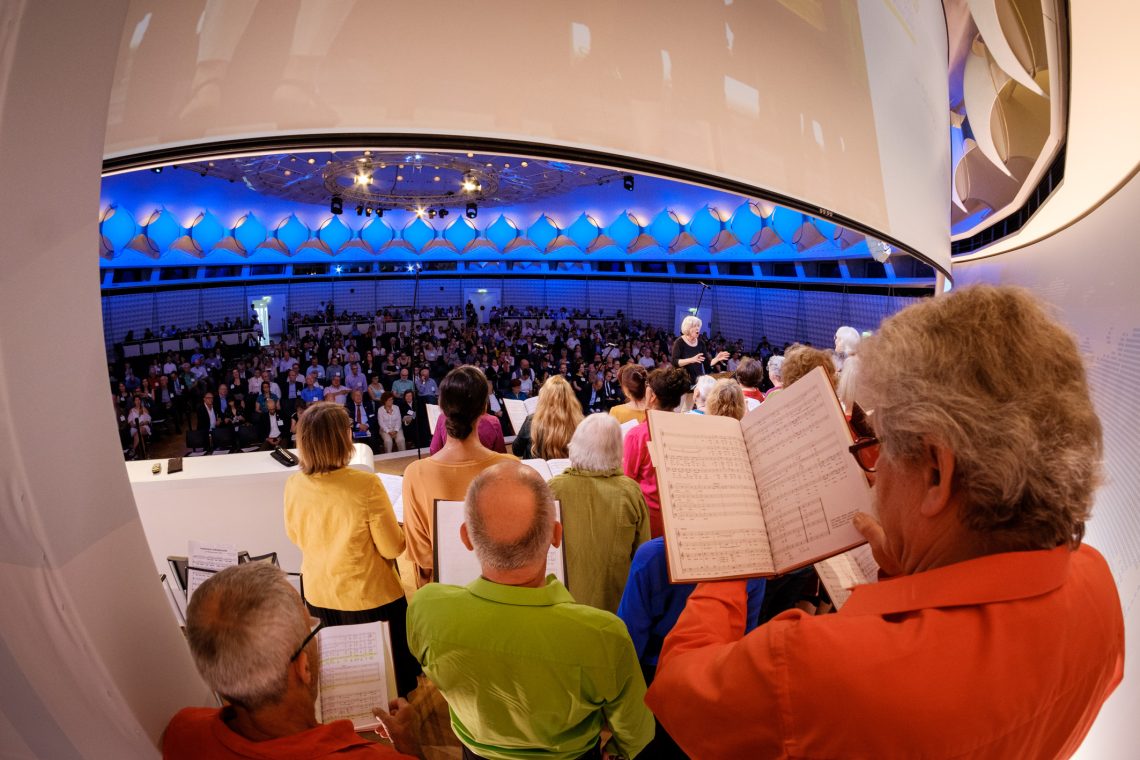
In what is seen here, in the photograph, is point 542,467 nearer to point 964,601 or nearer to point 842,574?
point 842,574

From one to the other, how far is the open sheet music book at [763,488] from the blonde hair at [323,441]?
1618mm

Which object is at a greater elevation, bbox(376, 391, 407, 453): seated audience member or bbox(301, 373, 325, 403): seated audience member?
bbox(301, 373, 325, 403): seated audience member

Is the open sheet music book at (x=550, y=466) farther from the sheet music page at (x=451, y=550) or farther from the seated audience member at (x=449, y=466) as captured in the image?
the sheet music page at (x=451, y=550)

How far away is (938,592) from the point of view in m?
0.78

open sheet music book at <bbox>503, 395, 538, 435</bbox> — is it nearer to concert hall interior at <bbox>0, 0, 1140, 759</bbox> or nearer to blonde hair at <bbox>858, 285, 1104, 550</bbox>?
concert hall interior at <bbox>0, 0, 1140, 759</bbox>

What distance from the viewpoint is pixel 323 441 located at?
91.7 inches

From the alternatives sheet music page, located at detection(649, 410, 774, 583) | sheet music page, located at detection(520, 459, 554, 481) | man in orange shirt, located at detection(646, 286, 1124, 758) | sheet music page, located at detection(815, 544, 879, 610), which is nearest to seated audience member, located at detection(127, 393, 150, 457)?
sheet music page, located at detection(520, 459, 554, 481)

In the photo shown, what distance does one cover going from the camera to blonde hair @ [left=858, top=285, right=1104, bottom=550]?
76 cm

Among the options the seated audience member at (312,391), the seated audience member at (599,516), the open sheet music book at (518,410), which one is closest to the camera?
the seated audience member at (599,516)

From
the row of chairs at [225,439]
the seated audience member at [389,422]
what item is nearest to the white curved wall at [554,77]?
the seated audience member at [389,422]

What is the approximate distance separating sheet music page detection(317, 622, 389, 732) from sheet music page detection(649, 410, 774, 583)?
1.00 metres

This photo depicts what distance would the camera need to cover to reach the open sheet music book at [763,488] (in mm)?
1008

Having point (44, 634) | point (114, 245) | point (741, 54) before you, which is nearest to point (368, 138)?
point (741, 54)

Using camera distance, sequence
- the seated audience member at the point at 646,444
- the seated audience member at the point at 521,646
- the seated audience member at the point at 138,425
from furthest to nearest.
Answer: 1. the seated audience member at the point at 138,425
2. the seated audience member at the point at 646,444
3. the seated audience member at the point at 521,646
